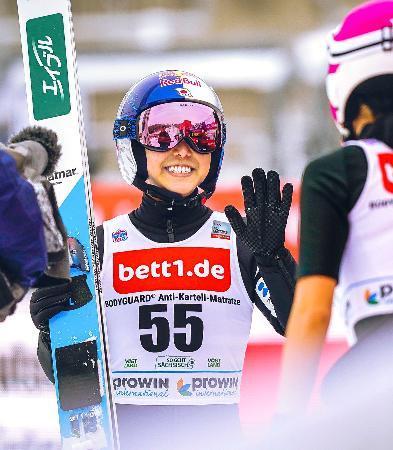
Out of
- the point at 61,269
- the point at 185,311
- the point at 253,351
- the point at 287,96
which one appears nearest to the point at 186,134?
the point at 185,311

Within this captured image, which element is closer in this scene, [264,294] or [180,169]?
[264,294]

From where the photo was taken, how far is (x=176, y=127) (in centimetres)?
412

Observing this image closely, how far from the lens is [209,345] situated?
407 centimetres

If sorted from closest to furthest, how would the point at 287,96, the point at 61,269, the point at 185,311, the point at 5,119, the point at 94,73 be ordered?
the point at 61,269
the point at 185,311
the point at 5,119
the point at 287,96
the point at 94,73

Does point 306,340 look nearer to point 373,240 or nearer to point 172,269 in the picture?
point 373,240

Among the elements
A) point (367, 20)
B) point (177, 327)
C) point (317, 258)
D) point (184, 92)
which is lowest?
point (177, 327)

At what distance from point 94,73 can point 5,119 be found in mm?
2771

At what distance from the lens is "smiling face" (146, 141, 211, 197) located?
4.10 metres

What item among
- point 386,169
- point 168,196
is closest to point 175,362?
point 168,196

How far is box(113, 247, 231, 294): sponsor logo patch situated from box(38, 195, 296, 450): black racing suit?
2.5 inches

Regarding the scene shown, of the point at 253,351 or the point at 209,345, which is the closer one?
the point at 209,345

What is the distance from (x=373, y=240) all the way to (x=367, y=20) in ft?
1.87

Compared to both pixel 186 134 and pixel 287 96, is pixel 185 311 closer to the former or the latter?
pixel 186 134

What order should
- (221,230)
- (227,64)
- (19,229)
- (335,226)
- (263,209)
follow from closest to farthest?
(335,226) < (19,229) < (263,209) < (221,230) < (227,64)
